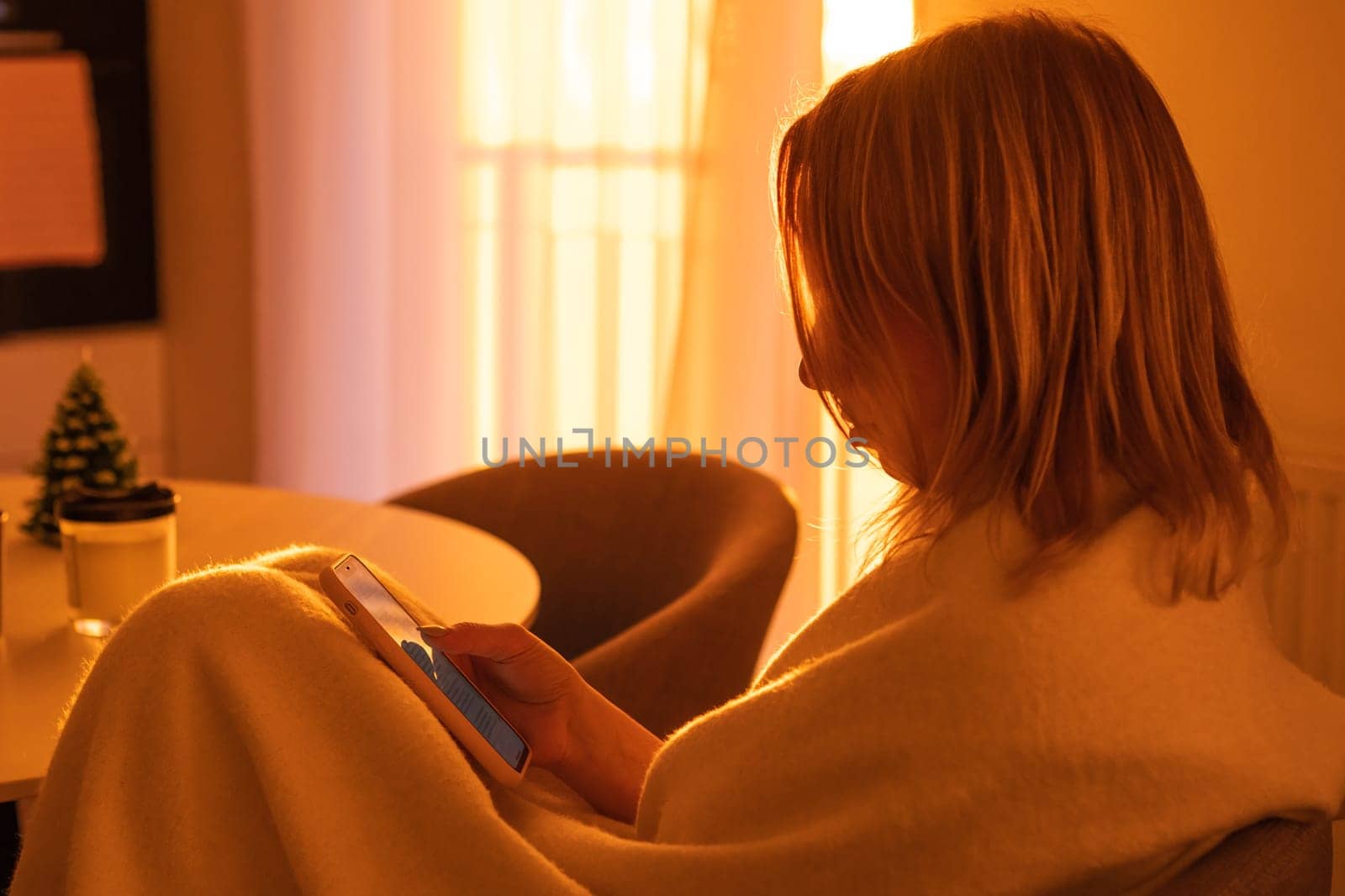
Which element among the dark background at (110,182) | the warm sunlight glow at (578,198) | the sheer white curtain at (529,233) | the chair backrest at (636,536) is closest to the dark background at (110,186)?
the dark background at (110,182)

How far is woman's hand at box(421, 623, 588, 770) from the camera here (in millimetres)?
1006

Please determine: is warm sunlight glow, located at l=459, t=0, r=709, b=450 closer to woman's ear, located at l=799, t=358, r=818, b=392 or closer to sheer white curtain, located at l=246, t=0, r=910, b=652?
sheer white curtain, located at l=246, t=0, r=910, b=652

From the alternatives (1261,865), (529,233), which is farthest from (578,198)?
(1261,865)

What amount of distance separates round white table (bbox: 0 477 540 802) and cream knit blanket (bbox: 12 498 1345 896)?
6.3 inches

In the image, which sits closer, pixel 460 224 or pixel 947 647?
pixel 947 647

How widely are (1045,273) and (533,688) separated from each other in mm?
520

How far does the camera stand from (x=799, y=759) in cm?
75

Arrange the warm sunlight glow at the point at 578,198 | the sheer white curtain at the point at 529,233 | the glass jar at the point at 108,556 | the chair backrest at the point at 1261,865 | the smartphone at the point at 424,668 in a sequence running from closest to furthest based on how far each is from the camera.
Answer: the chair backrest at the point at 1261,865 → the smartphone at the point at 424,668 → the glass jar at the point at 108,556 → the sheer white curtain at the point at 529,233 → the warm sunlight glow at the point at 578,198

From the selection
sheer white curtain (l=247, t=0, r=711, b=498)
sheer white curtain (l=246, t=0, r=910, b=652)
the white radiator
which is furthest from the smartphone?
sheer white curtain (l=247, t=0, r=711, b=498)

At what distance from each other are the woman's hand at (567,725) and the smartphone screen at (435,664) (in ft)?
0.29

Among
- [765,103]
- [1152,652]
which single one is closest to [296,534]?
[1152,652]

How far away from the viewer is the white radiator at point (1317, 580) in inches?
58.9

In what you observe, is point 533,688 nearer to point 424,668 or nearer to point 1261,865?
point 424,668

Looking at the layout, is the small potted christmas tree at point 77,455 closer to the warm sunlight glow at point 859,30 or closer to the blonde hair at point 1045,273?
the blonde hair at point 1045,273
